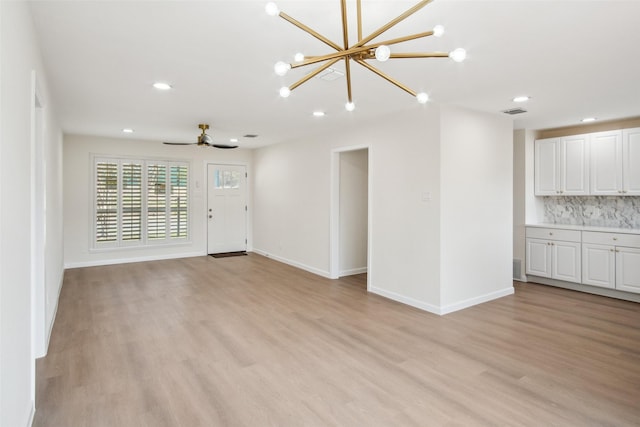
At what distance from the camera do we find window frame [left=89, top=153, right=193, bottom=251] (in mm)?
6863

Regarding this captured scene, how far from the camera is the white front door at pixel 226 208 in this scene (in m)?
8.16

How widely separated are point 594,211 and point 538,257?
111cm

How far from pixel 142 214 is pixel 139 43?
5.47 meters

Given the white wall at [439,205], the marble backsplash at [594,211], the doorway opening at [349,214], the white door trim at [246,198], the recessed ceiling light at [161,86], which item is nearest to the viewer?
the recessed ceiling light at [161,86]

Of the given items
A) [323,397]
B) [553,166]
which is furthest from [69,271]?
[553,166]

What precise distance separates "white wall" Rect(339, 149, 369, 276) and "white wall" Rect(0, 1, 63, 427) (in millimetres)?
4439

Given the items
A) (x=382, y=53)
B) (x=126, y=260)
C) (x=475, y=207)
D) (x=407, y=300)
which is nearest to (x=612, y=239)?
(x=475, y=207)

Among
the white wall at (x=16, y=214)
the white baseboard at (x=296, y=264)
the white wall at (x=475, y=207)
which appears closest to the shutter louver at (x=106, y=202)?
the white baseboard at (x=296, y=264)

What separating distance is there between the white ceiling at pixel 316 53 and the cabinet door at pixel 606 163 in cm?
32

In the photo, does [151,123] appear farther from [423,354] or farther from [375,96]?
[423,354]

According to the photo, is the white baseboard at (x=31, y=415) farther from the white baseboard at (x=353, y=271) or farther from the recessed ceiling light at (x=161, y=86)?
the white baseboard at (x=353, y=271)

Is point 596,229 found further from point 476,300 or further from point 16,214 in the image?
point 16,214

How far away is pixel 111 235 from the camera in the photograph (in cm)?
705

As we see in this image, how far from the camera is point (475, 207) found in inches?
178
